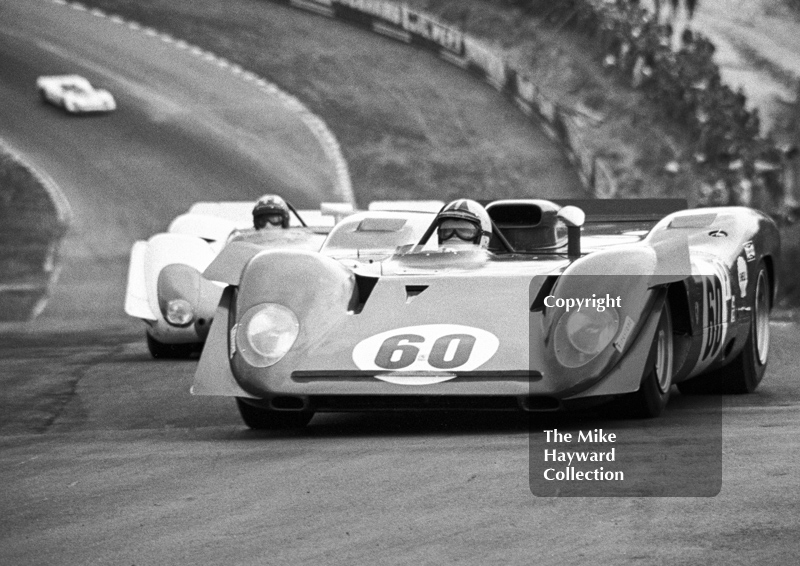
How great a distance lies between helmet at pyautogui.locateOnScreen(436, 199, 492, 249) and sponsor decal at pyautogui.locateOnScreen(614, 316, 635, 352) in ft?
3.84

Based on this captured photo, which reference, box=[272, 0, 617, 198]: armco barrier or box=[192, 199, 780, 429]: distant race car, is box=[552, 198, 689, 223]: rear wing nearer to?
box=[192, 199, 780, 429]: distant race car

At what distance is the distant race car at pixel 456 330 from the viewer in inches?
235

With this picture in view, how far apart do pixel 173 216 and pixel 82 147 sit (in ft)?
5.45

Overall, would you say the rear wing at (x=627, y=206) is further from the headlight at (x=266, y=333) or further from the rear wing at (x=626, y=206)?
the headlight at (x=266, y=333)

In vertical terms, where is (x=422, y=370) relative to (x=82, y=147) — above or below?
above

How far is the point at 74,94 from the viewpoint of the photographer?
19.7 m

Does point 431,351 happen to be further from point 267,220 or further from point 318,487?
point 267,220

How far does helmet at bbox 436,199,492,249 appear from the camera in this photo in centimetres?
718

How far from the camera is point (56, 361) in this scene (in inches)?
408

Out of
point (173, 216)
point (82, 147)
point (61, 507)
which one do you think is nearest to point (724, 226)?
point (61, 507)

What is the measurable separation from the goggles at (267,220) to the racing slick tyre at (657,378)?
191 inches

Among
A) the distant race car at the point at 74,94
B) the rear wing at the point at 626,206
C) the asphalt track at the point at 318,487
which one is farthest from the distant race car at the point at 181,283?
the distant race car at the point at 74,94

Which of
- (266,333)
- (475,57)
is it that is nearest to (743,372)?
(266,333)

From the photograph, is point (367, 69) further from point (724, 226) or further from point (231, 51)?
point (724, 226)
